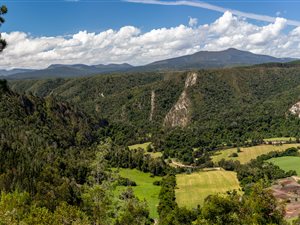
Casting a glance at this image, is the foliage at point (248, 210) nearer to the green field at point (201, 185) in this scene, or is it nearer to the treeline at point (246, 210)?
the treeline at point (246, 210)

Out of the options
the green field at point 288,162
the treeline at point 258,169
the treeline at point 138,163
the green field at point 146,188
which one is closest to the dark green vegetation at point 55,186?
the treeline at point 138,163

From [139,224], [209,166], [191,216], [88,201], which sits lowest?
[209,166]

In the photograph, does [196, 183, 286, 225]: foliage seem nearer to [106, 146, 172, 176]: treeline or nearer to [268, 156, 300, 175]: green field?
[268, 156, 300, 175]: green field

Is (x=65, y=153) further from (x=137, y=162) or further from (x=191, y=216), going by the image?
(x=191, y=216)

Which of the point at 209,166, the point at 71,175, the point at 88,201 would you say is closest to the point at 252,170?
the point at 209,166

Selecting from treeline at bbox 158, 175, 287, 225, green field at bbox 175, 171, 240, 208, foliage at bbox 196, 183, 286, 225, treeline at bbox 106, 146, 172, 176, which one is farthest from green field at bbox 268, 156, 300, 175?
foliage at bbox 196, 183, 286, 225
